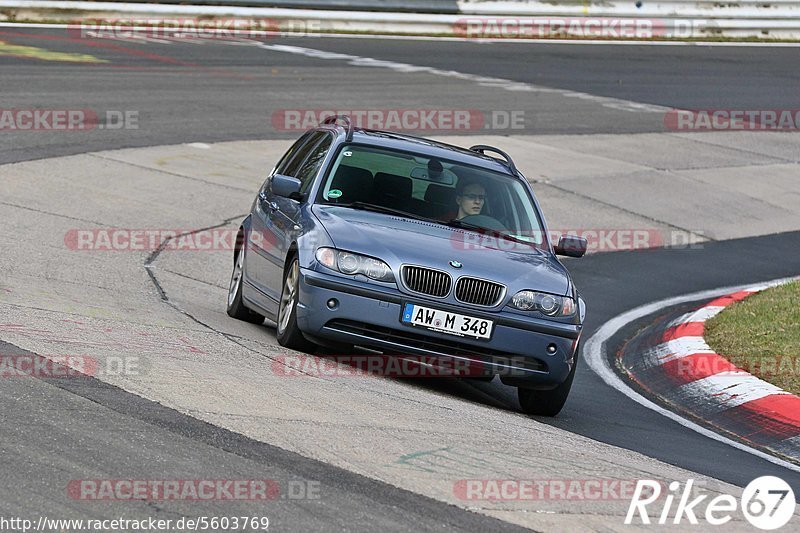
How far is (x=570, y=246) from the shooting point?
9469mm

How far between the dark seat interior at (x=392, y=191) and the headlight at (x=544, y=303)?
1251 mm

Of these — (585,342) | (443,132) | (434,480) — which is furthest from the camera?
(443,132)

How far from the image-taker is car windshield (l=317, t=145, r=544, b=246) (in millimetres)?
9297

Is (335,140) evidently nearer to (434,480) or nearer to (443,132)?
(434,480)

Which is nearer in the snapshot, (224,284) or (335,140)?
(335,140)

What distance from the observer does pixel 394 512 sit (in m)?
5.50

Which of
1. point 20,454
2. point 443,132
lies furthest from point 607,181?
point 20,454

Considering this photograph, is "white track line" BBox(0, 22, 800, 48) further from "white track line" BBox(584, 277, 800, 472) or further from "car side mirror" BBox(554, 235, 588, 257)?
"car side mirror" BBox(554, 235, 588, 257)

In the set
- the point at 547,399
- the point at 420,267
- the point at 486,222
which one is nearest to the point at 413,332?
the point at 420,267

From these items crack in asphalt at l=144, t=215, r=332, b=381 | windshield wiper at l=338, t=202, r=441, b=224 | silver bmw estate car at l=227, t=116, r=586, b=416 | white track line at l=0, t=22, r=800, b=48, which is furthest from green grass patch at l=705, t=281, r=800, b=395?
white track line at l=0, t=22, r=800, b=48

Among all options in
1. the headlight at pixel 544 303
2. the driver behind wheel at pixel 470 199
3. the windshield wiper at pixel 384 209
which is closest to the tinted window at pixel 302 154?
the windshield wiper at pixel 384 209

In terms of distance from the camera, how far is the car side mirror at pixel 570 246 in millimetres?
9453

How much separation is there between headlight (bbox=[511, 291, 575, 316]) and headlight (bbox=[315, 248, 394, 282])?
0.79 m

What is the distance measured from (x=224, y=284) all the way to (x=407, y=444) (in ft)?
20.5
